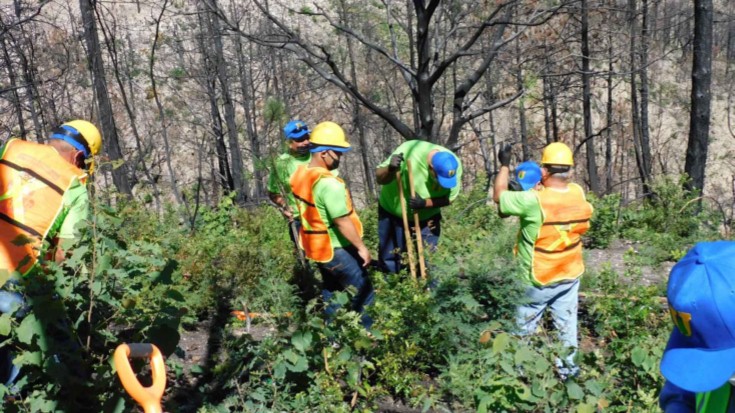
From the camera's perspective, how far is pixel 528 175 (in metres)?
4.62

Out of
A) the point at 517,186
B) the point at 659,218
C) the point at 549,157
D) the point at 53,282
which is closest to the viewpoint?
the point at 53,282

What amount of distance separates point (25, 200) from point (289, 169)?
2.76 meters

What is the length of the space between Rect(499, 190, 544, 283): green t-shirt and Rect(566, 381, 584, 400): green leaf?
1.37 metres

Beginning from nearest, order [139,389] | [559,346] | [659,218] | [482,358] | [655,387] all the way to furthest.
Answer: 1. [139,389]
2. [559,346]
3. [655,387]
4. [482,358]
5. [659,218]

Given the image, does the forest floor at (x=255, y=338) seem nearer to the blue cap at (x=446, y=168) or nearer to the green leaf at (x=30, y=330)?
the green leaf at (x=30, y=330)

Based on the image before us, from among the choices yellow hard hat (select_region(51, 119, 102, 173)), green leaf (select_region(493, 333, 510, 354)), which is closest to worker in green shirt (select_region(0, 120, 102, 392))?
yellow hard hat (select_region(51, 119, 102, 173))

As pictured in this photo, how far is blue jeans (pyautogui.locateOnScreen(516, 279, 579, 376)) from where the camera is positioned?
4.18 meters

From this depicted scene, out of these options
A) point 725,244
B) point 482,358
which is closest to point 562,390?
point 482,358

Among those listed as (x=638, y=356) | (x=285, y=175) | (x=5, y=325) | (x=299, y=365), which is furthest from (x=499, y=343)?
(x=285, y=175)

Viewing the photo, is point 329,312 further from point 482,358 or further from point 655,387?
point 655,387

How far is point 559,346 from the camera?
3.09 m

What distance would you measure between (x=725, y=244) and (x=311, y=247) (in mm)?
3555

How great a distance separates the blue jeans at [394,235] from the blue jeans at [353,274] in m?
0.65

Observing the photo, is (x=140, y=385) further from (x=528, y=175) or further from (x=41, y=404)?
(x=528, y=175)
